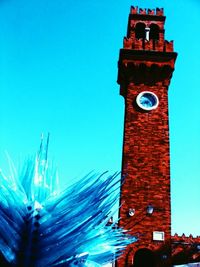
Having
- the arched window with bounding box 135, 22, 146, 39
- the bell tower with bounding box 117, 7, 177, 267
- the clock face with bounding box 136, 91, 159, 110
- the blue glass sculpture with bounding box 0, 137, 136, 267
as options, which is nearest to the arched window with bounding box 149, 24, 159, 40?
the bell tower with bounding box 117, 7, 177, 267

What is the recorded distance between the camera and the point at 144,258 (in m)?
13.8

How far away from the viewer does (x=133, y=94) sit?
16.2 m

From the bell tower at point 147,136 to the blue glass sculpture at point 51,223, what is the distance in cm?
1140

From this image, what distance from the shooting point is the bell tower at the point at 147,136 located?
44.1 ft

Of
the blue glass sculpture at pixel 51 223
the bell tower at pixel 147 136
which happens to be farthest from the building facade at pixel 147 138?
the blue glass sculpture at pixel 51 223

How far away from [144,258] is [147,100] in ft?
20.9

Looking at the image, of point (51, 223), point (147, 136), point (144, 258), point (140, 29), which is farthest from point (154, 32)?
point (51, 223)

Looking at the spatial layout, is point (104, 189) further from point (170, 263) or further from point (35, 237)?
point (170, 263)

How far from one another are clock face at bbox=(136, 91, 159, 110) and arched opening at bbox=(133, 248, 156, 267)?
Answer: 18.8 ft

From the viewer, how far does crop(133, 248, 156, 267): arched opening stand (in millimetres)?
13414

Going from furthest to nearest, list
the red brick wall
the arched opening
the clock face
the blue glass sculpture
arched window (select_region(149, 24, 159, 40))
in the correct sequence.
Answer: arched window (select_region(149, 24, 159, 40)) → the clock face → the red brick wall → the arched opening → the blue glass sculpture

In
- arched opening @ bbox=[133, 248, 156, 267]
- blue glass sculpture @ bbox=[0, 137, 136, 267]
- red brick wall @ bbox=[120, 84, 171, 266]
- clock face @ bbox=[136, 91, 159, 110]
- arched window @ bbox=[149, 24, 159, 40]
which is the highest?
arched window @ bbox=[149, 24, 159, 40]

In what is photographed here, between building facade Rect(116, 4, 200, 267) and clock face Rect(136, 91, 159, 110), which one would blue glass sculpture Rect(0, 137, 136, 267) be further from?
clock face Rect(136, 91, 159, 110)

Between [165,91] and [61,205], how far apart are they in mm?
15787
